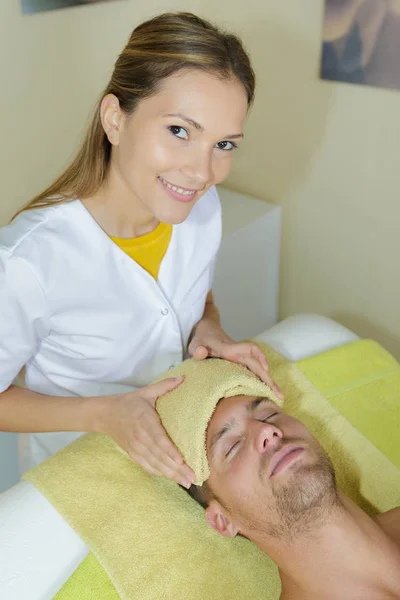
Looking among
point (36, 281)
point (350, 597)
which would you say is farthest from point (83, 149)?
point (350, 597)

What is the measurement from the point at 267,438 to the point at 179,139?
548mm

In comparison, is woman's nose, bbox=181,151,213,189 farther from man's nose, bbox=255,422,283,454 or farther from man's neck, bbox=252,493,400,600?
man's neck, bbox=252,493,400,600

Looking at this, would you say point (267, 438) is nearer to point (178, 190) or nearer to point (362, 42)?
point (178, 190)

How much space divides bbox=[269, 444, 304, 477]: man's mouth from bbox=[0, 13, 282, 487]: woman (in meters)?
0.15

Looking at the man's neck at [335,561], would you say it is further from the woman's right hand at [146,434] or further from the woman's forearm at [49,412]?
the woman's forearm at [49,412]

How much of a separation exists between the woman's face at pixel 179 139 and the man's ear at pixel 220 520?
53 centimetres

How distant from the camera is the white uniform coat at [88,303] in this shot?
3.84 ft

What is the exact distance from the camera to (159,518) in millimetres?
1230

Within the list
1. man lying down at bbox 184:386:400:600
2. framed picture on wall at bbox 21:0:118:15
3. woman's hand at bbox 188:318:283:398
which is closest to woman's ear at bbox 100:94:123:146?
woman's hand at bbox 188:318:283:398

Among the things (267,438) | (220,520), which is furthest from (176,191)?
(220,520)

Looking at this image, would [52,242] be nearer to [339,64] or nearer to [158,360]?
[158,360]

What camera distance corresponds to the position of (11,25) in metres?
1.68

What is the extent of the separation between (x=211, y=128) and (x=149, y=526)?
28.5 inches

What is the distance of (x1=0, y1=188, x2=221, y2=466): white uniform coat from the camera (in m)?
1.17
